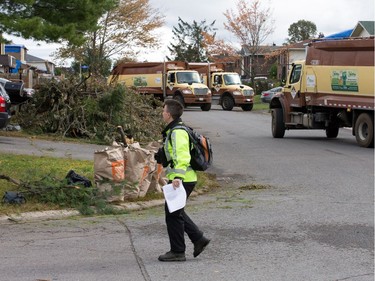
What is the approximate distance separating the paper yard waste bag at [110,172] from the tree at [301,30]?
3586 inches

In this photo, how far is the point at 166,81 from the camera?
42.5 metres

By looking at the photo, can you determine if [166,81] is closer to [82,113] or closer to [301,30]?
[82,113]

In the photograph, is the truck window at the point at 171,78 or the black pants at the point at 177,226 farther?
the truck window at the point at 171,78

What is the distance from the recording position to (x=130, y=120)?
2102cm

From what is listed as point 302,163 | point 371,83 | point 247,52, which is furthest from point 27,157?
point 247,52

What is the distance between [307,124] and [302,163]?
6.63m

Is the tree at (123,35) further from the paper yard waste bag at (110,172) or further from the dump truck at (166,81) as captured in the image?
the paper yard waste bag at (110,172)

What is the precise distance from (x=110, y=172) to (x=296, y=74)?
14.5m

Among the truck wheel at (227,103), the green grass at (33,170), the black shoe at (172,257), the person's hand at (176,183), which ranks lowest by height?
the black shoe at (172,257)

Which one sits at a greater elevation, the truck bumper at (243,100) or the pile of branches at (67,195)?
the truck bumper at (243,100)

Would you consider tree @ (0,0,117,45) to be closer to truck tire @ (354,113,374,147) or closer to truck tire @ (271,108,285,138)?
truck tire @ (271,108,285,138)

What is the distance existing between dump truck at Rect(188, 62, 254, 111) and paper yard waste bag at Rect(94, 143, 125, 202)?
34864mm

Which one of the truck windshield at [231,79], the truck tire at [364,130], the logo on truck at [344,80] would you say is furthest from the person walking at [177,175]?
the truck windshield at [231,79]

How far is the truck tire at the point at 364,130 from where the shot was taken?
787 inches
